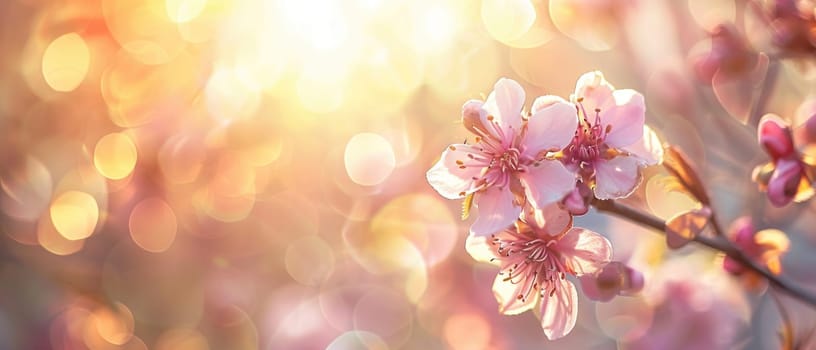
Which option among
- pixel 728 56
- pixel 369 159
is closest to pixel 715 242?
pixel 728 56

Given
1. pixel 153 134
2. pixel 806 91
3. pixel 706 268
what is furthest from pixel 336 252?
pixel 806 91

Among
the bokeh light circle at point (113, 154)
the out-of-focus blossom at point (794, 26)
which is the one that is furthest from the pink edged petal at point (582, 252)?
the bokeh light circle at point (113, 154)

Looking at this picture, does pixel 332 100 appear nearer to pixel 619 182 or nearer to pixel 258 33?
pixel 258 33

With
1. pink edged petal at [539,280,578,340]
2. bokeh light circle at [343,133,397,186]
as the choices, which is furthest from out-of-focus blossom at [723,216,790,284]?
bokeh light circle at [343,133,397,186]

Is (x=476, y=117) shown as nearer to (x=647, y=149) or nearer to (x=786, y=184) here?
(x=647, y=149)

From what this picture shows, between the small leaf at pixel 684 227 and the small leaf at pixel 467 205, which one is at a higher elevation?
the small leaf at pixel 467 205

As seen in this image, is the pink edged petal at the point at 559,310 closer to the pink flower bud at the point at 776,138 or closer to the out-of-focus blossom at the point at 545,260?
the out-of-focus blossom at the point at 545,260

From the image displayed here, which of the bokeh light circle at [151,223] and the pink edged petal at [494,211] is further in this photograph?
the bokeh light circle at [151,223]
